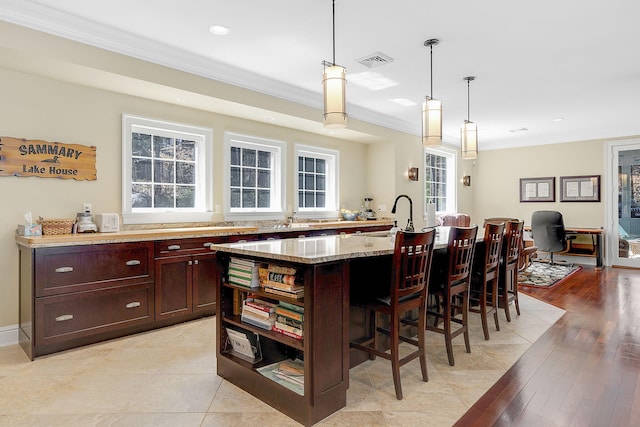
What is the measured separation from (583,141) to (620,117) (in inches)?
46.2

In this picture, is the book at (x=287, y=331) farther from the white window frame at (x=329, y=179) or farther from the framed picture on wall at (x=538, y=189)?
the framed picture on wall at (x=538, y=189)

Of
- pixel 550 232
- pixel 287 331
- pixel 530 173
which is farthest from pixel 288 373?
pixel 530 173

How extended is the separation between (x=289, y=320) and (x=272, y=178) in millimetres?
3511

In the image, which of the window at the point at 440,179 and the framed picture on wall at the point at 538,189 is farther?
the framed picture on wall at the point at 538,189

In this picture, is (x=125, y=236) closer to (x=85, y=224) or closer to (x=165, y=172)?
(x=85, y=224)

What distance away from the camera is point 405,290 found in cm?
234

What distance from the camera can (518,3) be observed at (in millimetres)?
2846

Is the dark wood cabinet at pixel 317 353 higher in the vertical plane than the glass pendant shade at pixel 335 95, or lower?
lower

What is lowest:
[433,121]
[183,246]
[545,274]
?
[545,274]

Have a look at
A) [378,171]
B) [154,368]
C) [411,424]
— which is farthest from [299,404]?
[378,171]

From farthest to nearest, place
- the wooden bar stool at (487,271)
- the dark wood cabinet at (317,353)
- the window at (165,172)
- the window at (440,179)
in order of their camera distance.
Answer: the window at (440,179)
the window at (165,172)
the wooden bar stool at (487,271)
the dark wood cabinet at (317,353)

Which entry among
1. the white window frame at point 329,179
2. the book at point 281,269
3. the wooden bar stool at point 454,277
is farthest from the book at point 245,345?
the white window frame at point 329,179

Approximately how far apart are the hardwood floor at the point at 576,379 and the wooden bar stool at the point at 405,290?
1.53ft

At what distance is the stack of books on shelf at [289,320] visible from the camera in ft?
6.88
